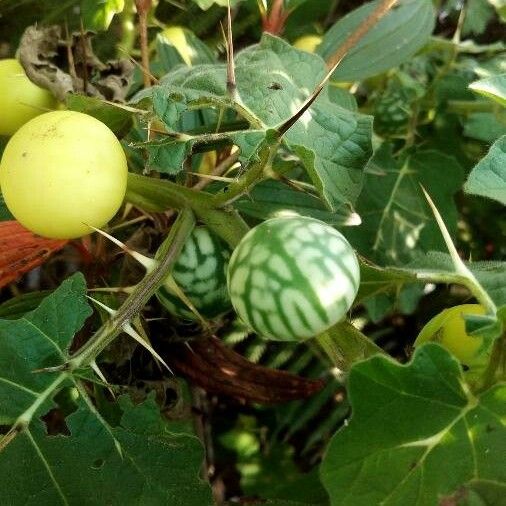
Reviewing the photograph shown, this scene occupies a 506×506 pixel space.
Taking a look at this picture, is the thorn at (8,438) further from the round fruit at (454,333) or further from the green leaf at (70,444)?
the round fruit at (454,333)

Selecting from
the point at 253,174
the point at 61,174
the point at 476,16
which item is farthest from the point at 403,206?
the point at 61,174

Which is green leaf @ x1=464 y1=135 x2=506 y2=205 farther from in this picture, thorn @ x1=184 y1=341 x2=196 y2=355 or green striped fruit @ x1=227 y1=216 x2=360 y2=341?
thorn @ x1=184 y1=341 x2=196 y2=355

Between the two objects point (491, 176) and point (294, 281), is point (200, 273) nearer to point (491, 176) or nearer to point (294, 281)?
point (294, 281)

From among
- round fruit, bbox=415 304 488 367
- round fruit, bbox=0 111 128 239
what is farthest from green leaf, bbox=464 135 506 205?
round fruit, bbox=0 111 128 239

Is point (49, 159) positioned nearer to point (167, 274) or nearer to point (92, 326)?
point (167, 274)

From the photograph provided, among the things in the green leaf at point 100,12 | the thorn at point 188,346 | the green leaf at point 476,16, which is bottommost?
the thorn at point 188,346

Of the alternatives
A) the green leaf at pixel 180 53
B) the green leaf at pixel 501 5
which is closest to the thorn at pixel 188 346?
the green leaf at pixel 180 53

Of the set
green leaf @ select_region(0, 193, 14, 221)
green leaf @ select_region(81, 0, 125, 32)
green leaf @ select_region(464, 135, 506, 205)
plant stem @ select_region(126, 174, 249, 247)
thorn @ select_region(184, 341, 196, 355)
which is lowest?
thorn @ select_region(184, 341, 196, 355)
